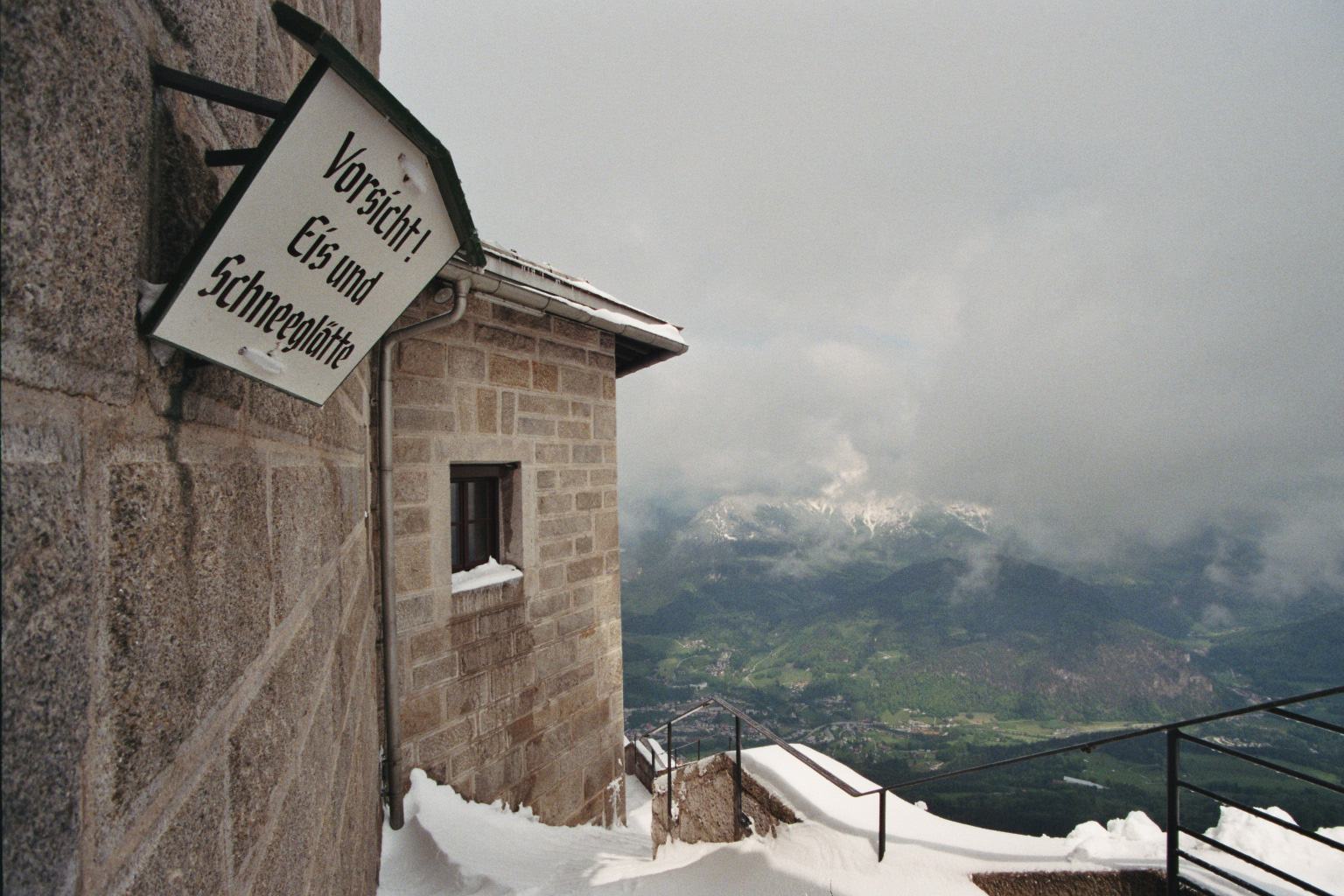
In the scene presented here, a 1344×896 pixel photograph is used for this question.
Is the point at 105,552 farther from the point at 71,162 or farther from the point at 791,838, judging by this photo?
the point at 791,838

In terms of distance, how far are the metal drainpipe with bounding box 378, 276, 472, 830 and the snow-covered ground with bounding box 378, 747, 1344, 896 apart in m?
0.16

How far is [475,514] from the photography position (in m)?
4.25

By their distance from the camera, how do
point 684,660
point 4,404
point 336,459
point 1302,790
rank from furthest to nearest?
point 684,660, point 1302,790, point 336,459, point 4,404

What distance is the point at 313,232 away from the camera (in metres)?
0.76

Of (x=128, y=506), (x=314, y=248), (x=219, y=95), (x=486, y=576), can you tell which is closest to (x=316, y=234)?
(x=314, y=248)

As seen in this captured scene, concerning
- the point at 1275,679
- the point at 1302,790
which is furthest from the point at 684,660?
the point at 1275,679

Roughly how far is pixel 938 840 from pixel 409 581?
347cm

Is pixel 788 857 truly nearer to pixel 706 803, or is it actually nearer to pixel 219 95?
pixel 706 803

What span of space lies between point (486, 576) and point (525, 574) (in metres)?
0.28

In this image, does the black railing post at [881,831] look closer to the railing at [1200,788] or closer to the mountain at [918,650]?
the railing at [1200,788]

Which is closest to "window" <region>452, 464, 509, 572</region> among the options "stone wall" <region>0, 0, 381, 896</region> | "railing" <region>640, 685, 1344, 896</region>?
"railing" <region>640, 685, 1344, 896</region>

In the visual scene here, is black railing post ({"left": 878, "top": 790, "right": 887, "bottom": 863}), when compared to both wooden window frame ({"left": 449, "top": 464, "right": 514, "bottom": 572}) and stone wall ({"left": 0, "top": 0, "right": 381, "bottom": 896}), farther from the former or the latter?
stone wall ({"left": 0, "top": 0, "right": 381, "bottom": 896})

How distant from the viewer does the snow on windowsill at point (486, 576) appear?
389cm

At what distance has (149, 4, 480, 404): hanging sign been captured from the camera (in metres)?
0.62
